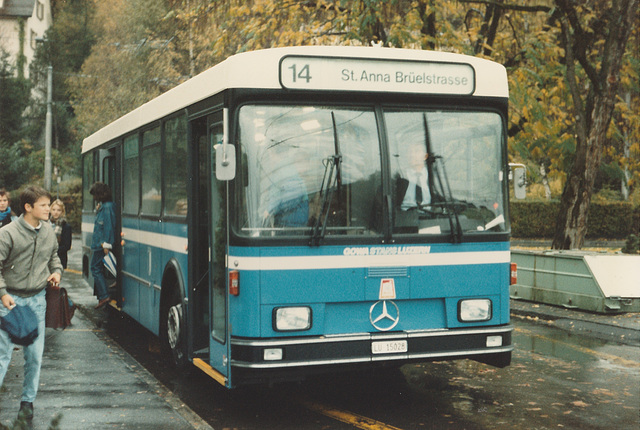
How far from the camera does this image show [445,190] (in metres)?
7.02

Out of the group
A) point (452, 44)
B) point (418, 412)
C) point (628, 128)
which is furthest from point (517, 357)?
point (628, 128)

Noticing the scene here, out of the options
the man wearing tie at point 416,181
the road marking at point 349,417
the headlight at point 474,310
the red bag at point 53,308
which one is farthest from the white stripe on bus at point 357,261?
the red bag at point 53,308

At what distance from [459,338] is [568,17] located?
10877 mm

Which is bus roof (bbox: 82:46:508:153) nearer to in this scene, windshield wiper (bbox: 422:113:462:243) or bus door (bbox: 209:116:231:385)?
bus door (bbox: 209:116:231:385)

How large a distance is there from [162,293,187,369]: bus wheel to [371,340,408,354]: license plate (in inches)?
91.2

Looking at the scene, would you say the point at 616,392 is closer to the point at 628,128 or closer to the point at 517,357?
the point at 517,357

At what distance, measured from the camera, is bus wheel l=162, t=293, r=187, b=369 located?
27.5 ft

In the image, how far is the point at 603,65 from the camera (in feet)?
52.3

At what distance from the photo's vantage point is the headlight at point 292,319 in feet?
21.5

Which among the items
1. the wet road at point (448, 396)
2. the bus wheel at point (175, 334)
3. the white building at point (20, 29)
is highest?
the white building at point (20, 29)

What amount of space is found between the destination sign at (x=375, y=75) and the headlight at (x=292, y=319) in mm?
1678

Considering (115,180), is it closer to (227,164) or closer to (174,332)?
(174,332)

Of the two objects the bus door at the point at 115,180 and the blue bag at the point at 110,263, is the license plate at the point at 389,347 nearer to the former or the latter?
the bus door at the point at 115,180

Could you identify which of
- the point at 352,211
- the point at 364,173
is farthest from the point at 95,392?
the point at 364,173
